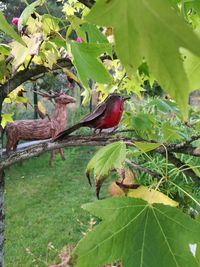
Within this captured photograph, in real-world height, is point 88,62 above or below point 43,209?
above

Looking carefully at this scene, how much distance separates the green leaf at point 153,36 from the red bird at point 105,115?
331 millimetres

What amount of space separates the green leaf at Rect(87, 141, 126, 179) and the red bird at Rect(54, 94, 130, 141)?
131 millimetres

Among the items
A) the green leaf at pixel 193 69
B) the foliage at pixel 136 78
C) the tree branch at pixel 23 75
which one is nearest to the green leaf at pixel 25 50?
the foliage at pixel 136 78

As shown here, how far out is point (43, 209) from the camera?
2371 millimetres

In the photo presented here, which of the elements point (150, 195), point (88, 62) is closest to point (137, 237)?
point (150, 195)

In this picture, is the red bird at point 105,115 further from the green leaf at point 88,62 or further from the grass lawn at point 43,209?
the grass lawn at point 43,209

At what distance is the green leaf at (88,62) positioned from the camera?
0.38m

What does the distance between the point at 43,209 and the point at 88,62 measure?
2082 millimetres

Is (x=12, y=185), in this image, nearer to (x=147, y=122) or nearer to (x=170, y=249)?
(x=147, y=122)

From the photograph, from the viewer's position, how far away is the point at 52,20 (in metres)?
0.49

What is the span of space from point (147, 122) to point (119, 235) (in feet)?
0.84

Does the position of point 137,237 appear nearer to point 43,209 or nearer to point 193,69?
point 193,69

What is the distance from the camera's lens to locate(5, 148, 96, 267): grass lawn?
6.23 ft

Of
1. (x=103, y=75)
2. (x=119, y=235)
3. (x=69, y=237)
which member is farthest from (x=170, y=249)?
(x=69, y=237)
